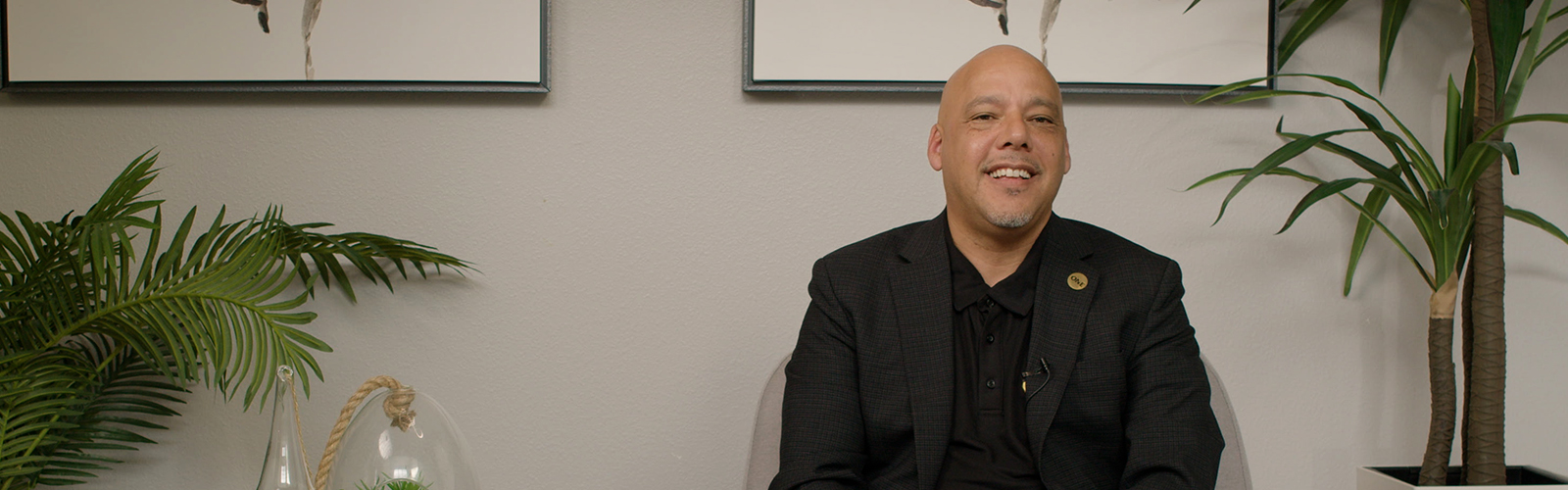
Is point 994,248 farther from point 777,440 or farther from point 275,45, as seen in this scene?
point 275,45

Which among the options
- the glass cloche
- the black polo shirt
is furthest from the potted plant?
the glass cloche

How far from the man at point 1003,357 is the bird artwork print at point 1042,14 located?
20.4 inches

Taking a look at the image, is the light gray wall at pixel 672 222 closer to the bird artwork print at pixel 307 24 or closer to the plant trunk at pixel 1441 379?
the bird artwork print at pixel 307 24

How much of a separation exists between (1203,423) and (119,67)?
2172 mm

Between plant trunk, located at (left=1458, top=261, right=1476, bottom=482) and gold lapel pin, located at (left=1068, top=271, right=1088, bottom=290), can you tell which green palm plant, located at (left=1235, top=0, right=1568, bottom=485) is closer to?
plant trunk, located at (left=1458, top=261, right=1476, bottom=482)

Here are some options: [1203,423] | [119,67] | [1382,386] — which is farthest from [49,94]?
[1382,386]

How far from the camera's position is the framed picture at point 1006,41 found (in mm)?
2025

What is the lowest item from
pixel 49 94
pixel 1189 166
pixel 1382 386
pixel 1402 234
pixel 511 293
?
pixel 1382 386

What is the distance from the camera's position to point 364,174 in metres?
2.08

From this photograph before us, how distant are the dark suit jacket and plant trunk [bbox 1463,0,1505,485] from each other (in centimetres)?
69

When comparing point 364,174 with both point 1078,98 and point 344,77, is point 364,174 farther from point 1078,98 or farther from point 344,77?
point 1078,98

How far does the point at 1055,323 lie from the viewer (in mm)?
1482

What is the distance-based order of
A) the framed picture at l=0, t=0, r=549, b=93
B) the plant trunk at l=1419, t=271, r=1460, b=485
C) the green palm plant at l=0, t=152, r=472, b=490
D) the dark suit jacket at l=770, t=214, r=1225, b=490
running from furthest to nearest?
the framed picture at l=0, t=0, r=549, b=93, the plant trunk at l=1419, t=271, r=1460, b=485, the green palm plant at l=0, t=152, r=472, b=490, the dark suit jacket at l=770, t=214, r=1225, b=490

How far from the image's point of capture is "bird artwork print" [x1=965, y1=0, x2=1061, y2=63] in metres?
2.04
